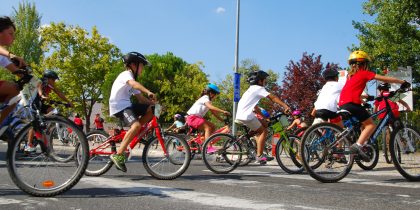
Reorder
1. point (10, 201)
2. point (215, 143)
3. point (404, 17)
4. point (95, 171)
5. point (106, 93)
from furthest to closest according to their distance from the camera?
1. point (106, 93)
2. point (404, 17)
3. point (215, 143)
4. point (95, 171)
5. point (10, 201)

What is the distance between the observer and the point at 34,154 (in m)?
4.10

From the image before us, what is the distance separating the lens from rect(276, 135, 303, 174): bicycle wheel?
23.7 feet

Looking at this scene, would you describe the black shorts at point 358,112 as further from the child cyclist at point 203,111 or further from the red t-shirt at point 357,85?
the child cyclist at point 203,111

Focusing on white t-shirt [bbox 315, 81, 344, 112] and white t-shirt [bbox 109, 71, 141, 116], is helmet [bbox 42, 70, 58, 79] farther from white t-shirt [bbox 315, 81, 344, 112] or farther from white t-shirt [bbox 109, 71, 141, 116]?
white t-shirt [bbox 315, 81, 344, 112]

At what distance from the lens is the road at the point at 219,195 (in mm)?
3707

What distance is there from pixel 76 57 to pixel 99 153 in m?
30.5

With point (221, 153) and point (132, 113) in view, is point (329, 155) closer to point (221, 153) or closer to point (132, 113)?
point (221, 153)

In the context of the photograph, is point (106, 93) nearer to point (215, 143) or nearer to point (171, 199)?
point (215, 143)

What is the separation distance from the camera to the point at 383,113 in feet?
20.0

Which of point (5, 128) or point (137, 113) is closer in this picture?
point (5, 128)

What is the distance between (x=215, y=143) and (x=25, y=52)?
48.0m

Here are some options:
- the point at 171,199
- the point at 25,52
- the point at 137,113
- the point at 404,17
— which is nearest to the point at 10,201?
the point at 171,199

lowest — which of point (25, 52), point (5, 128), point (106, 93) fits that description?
point (5, 128)

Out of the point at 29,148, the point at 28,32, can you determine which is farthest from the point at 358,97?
the point at 28,32
